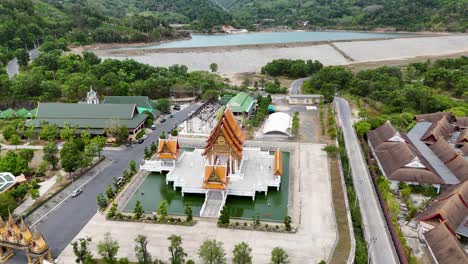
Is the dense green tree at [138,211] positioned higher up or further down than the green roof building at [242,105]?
further down

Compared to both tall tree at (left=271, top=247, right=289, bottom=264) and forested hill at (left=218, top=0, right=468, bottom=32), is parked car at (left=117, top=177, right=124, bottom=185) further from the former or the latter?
forested hill at (left=218, top=0, right=468, bottom=32)

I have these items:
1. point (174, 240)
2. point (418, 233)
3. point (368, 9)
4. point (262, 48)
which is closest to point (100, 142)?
point (174, 240)

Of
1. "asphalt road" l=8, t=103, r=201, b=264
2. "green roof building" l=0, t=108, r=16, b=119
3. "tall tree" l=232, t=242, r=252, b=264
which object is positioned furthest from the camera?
"green roof building" l=0, t=108, r=16, b=119

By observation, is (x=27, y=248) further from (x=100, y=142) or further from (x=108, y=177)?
(x=100, y=142)

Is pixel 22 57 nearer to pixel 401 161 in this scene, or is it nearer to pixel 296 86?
pixel 296 86

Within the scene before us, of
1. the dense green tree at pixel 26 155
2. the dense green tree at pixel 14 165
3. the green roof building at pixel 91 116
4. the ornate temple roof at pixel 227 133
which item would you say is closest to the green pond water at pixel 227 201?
the ornate temple roof at pixel 227 133

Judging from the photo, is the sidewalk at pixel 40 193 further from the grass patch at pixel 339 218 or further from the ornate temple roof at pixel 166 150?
the grass patch at pixel 339 218

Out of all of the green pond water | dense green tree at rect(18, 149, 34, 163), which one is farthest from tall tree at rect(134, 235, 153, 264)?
dense green tree at rect(18, 149, 34, 163)
